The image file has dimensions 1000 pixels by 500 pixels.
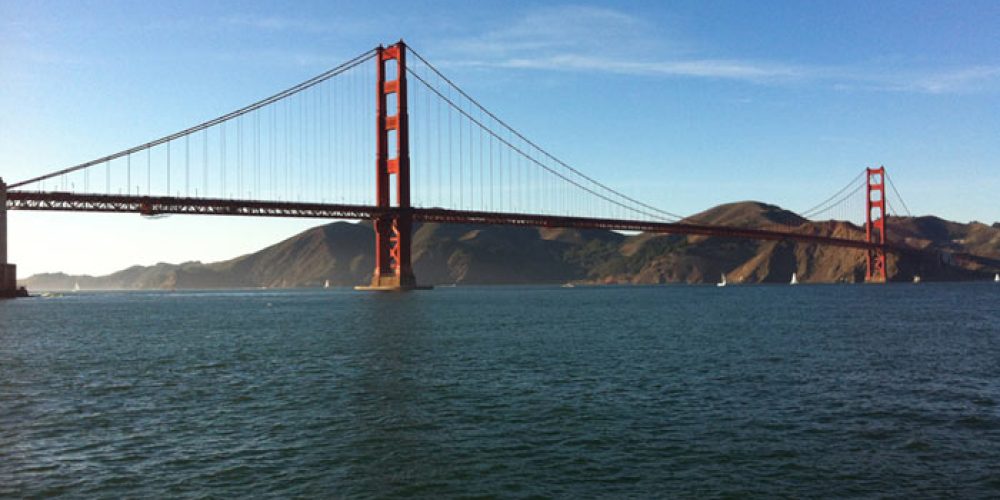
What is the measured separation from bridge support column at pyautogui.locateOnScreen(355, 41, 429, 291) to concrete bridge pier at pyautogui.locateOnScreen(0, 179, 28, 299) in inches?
1709

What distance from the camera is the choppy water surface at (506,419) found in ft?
44.8

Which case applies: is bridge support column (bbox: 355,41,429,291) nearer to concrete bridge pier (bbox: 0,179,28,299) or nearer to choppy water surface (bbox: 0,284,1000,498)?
concrete bridge pier (bbox: 0,179,28,299)

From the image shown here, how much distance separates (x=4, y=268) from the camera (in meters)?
104

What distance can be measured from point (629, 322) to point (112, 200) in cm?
6453

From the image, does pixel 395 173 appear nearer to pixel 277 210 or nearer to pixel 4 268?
pixel 277 210

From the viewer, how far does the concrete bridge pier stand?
87.8 metres

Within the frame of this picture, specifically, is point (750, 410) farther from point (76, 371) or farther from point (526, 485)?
point (76, 371)

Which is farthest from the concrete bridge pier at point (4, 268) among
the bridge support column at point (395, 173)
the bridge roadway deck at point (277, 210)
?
the bridge support column at point (395, 173)

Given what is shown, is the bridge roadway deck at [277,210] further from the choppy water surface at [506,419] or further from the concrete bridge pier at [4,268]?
the choppy water surface at [506,419]

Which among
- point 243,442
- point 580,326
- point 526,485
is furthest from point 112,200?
point 526,485

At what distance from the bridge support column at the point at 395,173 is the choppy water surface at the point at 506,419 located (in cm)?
6894

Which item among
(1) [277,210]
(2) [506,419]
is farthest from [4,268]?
(2) [506,419]

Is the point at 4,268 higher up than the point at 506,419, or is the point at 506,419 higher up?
the point at 4,268

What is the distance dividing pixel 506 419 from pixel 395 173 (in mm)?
91577
